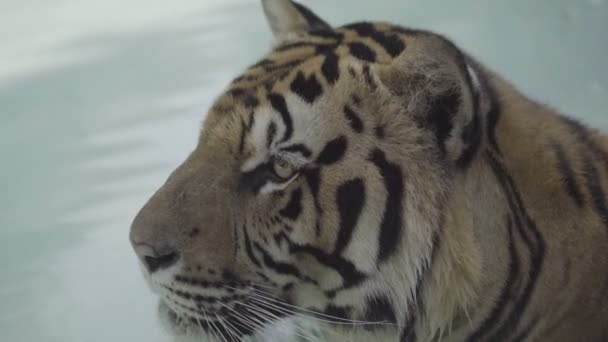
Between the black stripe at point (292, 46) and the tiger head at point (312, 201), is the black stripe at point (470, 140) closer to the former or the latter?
the tiger head at point (312, 201)

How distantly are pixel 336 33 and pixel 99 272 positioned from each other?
155 cm

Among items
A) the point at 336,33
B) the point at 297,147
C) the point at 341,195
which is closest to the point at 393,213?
the point at 341,195

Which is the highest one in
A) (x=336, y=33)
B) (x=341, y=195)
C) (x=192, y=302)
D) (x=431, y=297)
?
(x=336, y=33)

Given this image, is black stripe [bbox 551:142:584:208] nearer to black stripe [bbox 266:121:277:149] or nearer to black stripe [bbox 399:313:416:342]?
black stripe [bbox 399:313:416:342]

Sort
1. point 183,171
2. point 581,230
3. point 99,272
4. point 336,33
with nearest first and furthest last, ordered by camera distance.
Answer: point 581,230, point 183,171, point 336,33, point 99,272

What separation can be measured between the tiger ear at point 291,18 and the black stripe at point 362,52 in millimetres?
208

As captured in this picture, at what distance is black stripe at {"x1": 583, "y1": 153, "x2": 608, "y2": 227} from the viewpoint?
1479 millimetres

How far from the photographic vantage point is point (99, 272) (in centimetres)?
288

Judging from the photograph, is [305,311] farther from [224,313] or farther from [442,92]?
[442,92]

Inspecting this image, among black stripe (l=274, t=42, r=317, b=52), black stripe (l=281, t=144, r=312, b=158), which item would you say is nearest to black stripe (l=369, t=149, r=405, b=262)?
black stripe (l=281, t=144, r=312, b=158)

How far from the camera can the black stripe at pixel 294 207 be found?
1.48 meters

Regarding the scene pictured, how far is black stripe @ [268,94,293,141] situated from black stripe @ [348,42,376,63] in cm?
18

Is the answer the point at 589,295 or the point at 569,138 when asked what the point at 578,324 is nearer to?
the point at 589,295

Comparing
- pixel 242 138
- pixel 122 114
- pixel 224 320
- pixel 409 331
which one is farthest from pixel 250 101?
pixel 122 114
